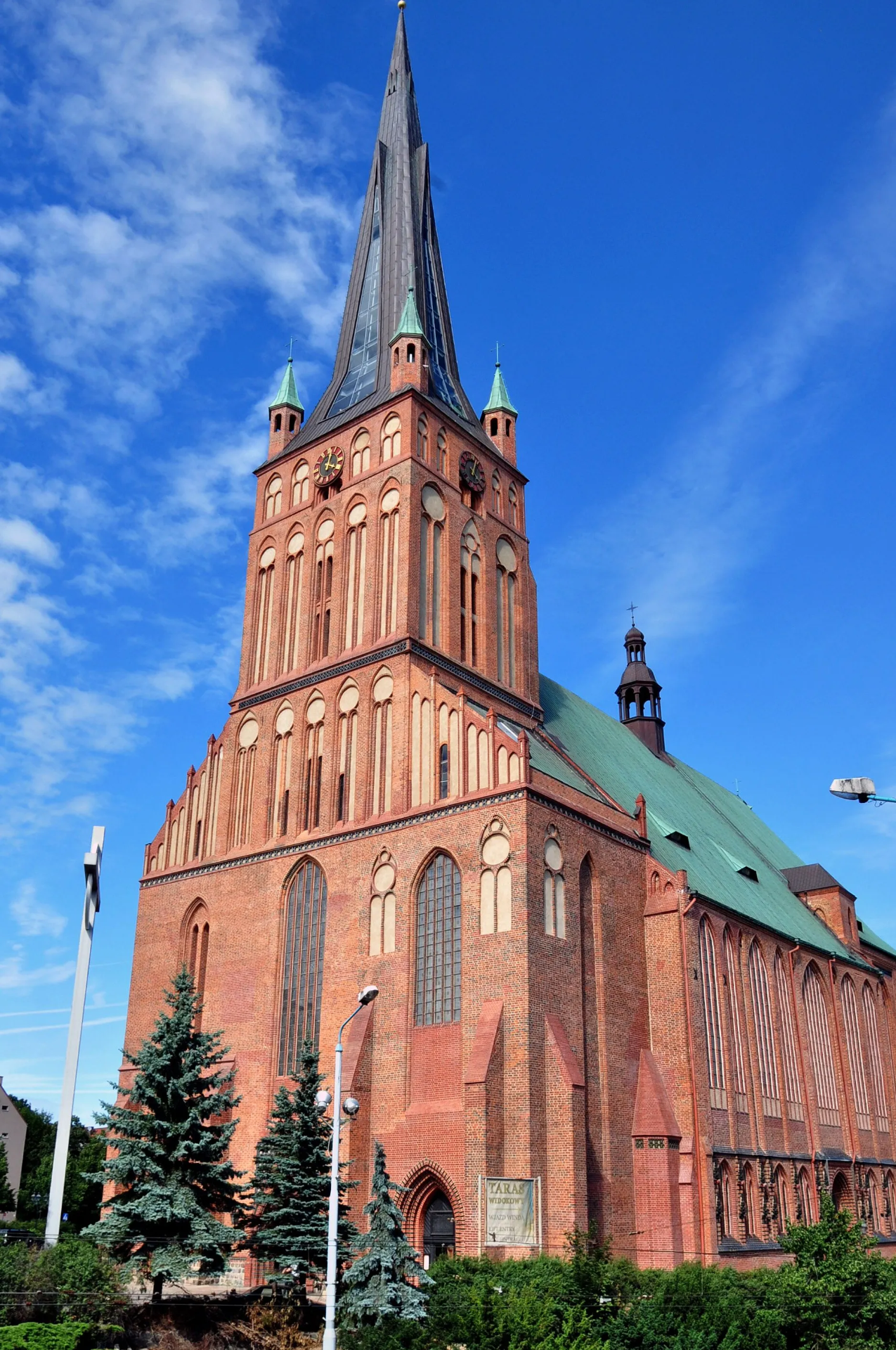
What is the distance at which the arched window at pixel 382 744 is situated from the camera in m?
32.4

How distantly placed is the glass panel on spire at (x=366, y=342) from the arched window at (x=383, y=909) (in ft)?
51.8

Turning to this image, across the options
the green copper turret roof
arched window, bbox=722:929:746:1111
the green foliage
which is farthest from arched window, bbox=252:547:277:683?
arched window, bbox=722:929:746:1111

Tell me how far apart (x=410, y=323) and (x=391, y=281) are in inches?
191

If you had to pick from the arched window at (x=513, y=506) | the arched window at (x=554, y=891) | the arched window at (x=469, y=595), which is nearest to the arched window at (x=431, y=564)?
the arched window at (x=469, y=595)

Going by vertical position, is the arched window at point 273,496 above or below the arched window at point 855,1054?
above

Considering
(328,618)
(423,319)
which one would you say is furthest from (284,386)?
(328,618)

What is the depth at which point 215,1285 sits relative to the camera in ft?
95.3

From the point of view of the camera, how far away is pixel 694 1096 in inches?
1214

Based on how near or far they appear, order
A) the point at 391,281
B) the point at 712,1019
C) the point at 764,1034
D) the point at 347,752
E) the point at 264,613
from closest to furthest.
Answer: the point at 347,752, the point at 712,1019, the point at 764,1034, the point at 264,613, the point at 391,281

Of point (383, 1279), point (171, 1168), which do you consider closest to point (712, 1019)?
point (383, 1279)

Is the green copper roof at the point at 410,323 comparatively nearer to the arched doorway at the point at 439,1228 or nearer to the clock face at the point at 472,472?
the clock face at the point at 472,472

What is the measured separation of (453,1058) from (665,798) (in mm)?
19068

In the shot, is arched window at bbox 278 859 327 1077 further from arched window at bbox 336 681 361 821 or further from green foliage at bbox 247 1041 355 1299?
green foliage at bbox 247 1041 355 1299

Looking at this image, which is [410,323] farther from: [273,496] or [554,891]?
[554,891]
